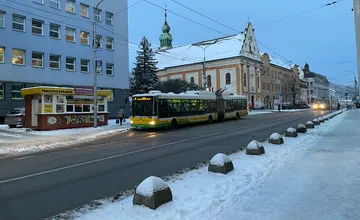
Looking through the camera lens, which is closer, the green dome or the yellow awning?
the yellow awning

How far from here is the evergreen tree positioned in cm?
5494

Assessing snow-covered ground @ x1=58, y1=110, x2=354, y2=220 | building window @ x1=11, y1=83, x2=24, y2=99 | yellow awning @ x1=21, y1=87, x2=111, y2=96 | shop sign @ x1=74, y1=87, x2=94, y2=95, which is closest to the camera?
snow-covered ground @ x1=58, y1=110, x2=354, y2=220

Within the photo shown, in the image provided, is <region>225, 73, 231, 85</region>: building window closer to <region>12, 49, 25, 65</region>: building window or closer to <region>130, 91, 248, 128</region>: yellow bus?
<region>130, 91, 248, 128</region>: yellow bus

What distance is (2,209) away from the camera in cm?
557

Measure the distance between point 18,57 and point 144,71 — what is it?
26.6m

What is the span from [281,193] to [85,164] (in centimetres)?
617

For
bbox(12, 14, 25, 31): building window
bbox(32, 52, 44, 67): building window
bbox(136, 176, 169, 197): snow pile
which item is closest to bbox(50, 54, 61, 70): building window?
bbox(32, 52, 44, 67): building window

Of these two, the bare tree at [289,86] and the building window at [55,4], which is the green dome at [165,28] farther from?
the building window at [55,4]

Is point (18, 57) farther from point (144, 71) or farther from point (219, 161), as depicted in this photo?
point (219, 161)

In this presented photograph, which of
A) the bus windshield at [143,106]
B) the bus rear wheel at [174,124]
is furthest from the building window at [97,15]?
the bus rear wheel at [174,124]

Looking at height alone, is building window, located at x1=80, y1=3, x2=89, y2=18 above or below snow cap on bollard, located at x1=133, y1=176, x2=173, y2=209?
above

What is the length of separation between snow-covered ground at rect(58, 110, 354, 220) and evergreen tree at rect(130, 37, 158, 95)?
4610 centimetres

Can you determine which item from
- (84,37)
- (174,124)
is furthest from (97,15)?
(174,124)

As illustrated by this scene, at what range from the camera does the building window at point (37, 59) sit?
3300 cm
